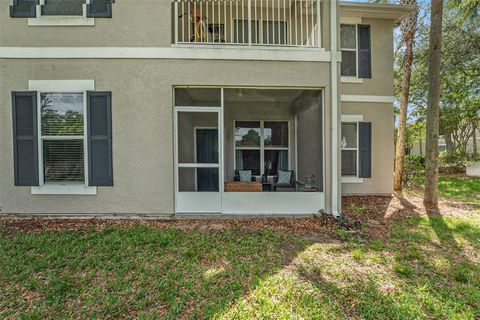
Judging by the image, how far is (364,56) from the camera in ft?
25.7

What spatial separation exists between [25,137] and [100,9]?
3123 mm

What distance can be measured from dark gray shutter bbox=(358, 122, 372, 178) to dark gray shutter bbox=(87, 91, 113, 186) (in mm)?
7150

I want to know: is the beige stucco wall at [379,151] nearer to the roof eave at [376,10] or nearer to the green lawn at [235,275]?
the roof eave at [376,10]

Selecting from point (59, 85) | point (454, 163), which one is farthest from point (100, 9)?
point (454, 163)

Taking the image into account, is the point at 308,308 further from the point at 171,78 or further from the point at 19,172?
the point at 19,172

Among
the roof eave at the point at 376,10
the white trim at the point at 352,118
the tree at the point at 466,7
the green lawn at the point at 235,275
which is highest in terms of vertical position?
the tree at the point at 466,7

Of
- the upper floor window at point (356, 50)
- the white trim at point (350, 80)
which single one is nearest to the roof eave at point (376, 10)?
the upper floor window at point (356, 50)

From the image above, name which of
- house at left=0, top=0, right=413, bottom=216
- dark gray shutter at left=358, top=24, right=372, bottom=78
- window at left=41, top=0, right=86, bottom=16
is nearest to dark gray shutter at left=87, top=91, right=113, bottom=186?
house at left=0, top=0, right=413, bottom=216

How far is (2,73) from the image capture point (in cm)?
504

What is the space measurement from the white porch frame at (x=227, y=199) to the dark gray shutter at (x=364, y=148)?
3.06 metres

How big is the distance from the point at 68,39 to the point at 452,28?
1540 centimetres

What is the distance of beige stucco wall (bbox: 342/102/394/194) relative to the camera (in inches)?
309

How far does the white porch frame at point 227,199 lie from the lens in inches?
209

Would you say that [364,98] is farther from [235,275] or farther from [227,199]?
[235,275]
